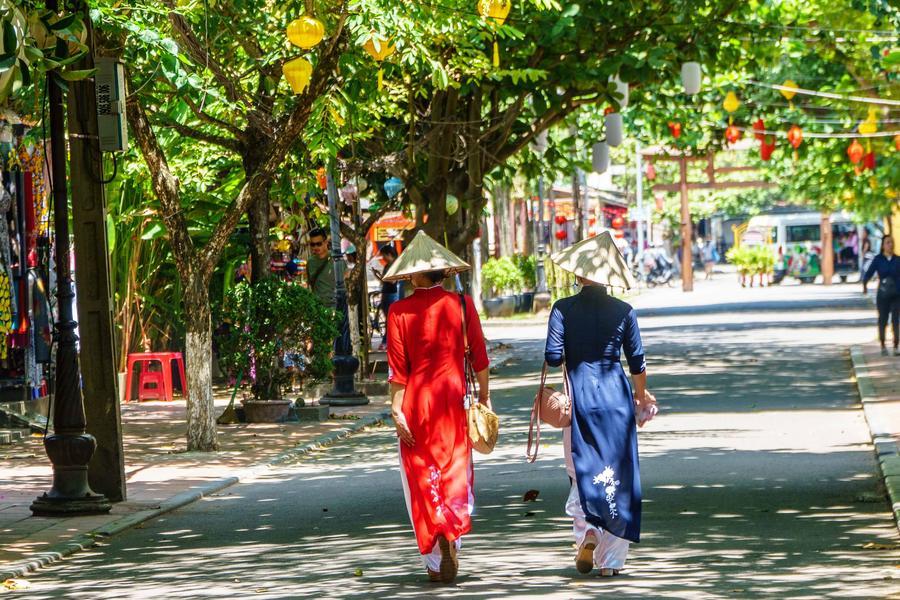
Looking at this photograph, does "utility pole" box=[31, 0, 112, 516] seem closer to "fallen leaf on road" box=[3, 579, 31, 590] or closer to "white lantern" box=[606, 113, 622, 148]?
"fallen leaf on road" box=[3, 579, 31, 590]

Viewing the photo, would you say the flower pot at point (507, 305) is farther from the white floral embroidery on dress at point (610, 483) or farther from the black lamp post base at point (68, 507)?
the white floral embroidery on dress at point (610, 483)

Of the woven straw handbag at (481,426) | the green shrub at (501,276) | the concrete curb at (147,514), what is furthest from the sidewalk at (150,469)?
the green shrub at (501,276)

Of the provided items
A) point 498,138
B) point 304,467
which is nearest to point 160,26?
point 304,467

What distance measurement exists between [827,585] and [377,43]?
737 centimetres

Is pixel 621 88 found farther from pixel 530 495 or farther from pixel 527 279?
pixel 527 279

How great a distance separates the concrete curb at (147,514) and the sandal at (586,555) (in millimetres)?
3318

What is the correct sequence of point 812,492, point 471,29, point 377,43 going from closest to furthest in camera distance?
point 812,492
point 377,43
point 471,29

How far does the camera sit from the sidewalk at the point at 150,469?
35.5 feet

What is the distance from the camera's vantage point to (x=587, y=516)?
8.51 meters

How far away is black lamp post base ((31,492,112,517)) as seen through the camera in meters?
11.9

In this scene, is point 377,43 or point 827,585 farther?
point 377,43

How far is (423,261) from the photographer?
8867mm

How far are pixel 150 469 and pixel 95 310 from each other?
268 cm

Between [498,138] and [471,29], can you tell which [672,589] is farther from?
[498,138]
